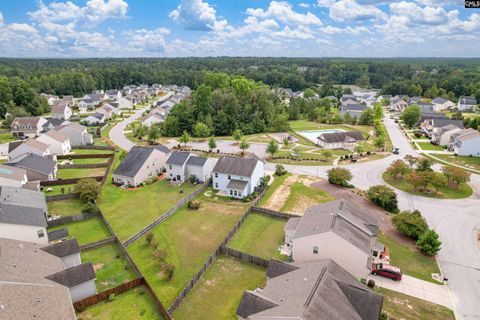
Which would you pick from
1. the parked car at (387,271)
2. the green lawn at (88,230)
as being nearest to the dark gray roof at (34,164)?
the green lawn at (88,230)

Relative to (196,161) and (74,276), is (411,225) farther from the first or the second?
(74,276)

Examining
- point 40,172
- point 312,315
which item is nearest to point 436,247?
point 312,315

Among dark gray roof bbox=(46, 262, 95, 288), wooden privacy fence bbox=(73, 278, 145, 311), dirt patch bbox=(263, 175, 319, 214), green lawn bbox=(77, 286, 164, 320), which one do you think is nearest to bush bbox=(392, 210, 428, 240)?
dirt patch bbox=(263, 175, 319, 214)

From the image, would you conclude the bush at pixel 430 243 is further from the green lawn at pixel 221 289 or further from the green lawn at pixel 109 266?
the green lawn at pixel 109 266

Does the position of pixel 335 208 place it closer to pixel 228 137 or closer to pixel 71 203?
pixel 71 203

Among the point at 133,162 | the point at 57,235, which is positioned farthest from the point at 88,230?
the point at 133,162

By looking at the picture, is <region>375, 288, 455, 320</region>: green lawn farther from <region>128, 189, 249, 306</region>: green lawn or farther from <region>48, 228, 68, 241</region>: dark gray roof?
<region>48, 228, 68, 241</region>: dark gray roof
